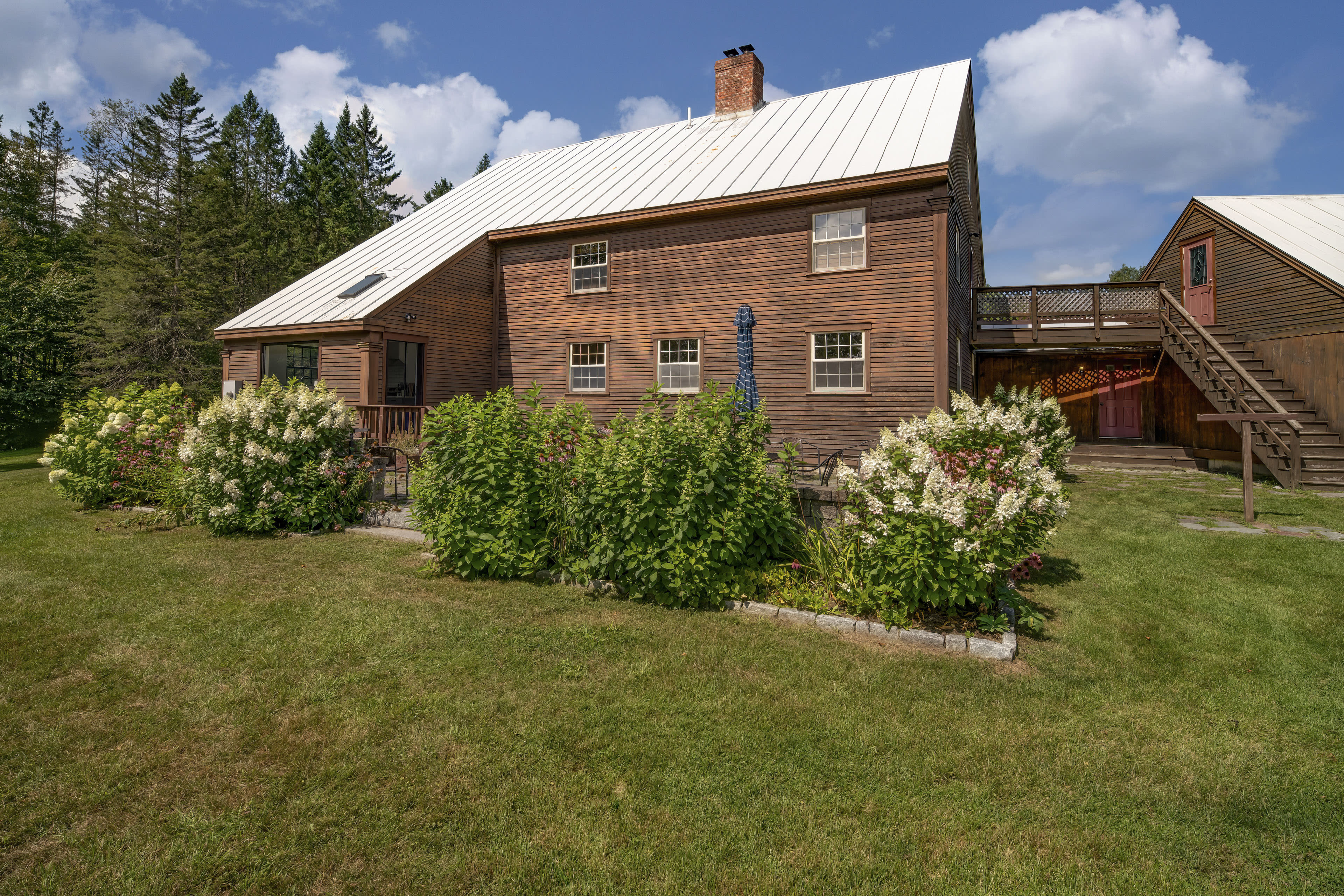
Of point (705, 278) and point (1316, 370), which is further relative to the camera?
point (705, 278)

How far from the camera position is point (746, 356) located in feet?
30.2

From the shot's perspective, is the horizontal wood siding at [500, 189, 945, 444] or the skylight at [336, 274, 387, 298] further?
the skylight at [336, 274, 387, 298]

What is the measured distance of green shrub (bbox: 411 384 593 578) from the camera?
635 centimetres

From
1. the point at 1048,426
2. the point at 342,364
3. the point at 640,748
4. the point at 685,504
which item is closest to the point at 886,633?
the point at 685,504

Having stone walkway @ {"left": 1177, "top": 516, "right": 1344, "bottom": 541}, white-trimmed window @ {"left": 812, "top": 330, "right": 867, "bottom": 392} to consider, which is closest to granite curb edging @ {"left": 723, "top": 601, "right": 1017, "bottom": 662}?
stone walkway @ {"left": 1177, "top": 516, "right": 1344, "bottom": 541}

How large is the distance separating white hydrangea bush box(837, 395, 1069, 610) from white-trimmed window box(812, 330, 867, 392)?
684 centimetres

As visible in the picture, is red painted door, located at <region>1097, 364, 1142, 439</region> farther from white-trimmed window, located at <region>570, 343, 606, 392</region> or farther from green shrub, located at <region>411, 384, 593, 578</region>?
green shrub, located at <region>411, 384, 593, 578</region>

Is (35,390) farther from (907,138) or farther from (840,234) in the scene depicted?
(907,138)

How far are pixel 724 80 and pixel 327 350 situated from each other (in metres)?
12.9

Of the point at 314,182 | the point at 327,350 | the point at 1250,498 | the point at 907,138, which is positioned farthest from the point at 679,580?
the point at 314,182

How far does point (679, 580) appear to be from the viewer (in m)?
5.47

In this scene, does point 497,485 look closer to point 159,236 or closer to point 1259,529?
point 1259,529

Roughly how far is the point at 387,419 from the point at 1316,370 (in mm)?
20544

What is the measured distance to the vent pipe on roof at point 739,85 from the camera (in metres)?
16.8
